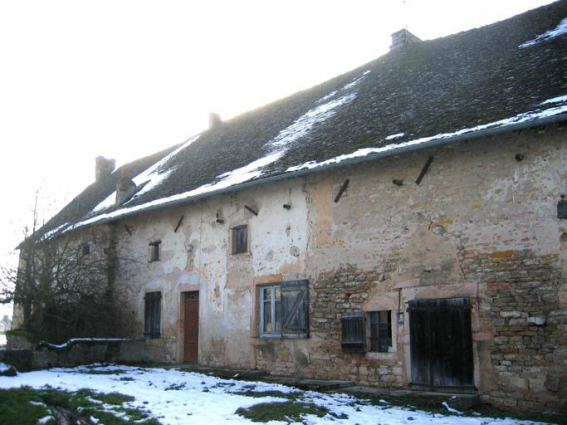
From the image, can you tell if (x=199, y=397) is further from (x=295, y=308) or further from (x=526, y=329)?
(x=526, y=329)

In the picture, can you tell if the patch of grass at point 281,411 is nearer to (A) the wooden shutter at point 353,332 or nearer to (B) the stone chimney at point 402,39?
(A) the wooden shutter at point 353,332

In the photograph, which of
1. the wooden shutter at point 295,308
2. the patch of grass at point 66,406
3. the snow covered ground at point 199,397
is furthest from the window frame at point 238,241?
the patch of grass at point 66,406

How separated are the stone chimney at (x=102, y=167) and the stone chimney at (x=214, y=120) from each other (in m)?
7.13

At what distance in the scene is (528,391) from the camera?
8.53m

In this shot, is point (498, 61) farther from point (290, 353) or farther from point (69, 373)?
point (69, 373)

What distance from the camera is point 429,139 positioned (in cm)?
952

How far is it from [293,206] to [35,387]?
5990 mm

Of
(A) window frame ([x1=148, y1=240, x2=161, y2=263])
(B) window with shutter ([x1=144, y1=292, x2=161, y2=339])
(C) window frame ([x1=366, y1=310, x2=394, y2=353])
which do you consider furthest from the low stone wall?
(C) window frame ([x1=366, y1=310, x2=394, y2=353])

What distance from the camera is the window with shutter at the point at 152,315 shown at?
1576 cm

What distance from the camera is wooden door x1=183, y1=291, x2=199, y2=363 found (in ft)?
48.3

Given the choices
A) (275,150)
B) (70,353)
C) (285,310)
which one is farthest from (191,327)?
(275,150)

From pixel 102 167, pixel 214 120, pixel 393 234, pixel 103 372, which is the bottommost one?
pixel 103 372

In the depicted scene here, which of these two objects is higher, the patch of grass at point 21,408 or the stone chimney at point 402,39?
the stone chimney at point 402,39

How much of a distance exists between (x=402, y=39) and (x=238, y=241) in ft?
25.3
